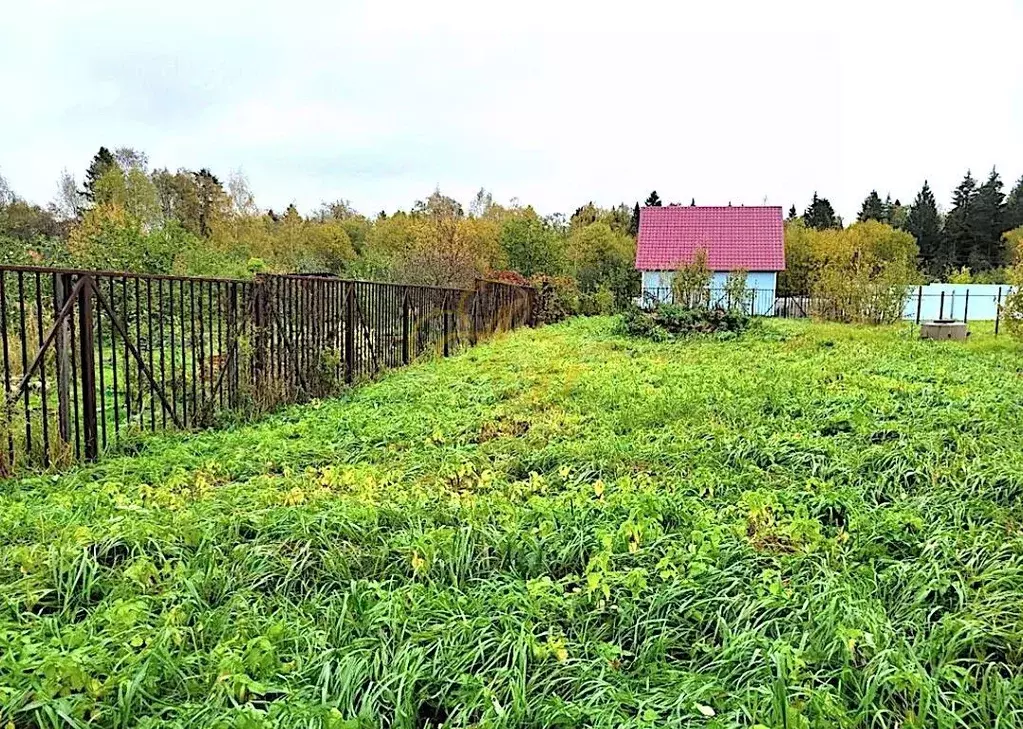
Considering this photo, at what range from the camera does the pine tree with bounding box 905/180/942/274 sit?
43312 millimetres

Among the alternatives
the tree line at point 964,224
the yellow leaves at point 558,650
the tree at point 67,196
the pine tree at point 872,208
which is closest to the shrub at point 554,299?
the yellow leaves at point 558,650

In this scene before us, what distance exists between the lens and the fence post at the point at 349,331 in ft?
25.6

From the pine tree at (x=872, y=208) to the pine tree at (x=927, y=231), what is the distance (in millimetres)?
3127

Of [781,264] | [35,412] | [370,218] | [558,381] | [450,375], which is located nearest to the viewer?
[35,412]

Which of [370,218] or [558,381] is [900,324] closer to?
[558,381]

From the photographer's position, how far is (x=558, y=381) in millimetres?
7449

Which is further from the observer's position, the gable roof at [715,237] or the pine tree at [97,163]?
the pine tree at [97,163]

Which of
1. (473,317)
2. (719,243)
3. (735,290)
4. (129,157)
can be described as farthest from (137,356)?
(129,157)

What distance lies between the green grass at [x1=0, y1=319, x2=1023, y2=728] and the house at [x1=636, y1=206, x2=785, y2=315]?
20128mm

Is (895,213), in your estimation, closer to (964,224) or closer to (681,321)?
(964,224)

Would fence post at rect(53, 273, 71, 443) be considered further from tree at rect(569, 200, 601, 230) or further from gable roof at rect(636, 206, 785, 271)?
tree at rect(569, 200, 601, 230)

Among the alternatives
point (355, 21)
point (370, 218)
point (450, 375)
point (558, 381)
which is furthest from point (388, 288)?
point (370, 218)

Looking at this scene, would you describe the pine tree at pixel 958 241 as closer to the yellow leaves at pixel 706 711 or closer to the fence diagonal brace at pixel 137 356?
the fence diagonal brace at pixel 137 356

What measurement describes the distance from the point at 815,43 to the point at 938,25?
1.61 metres
